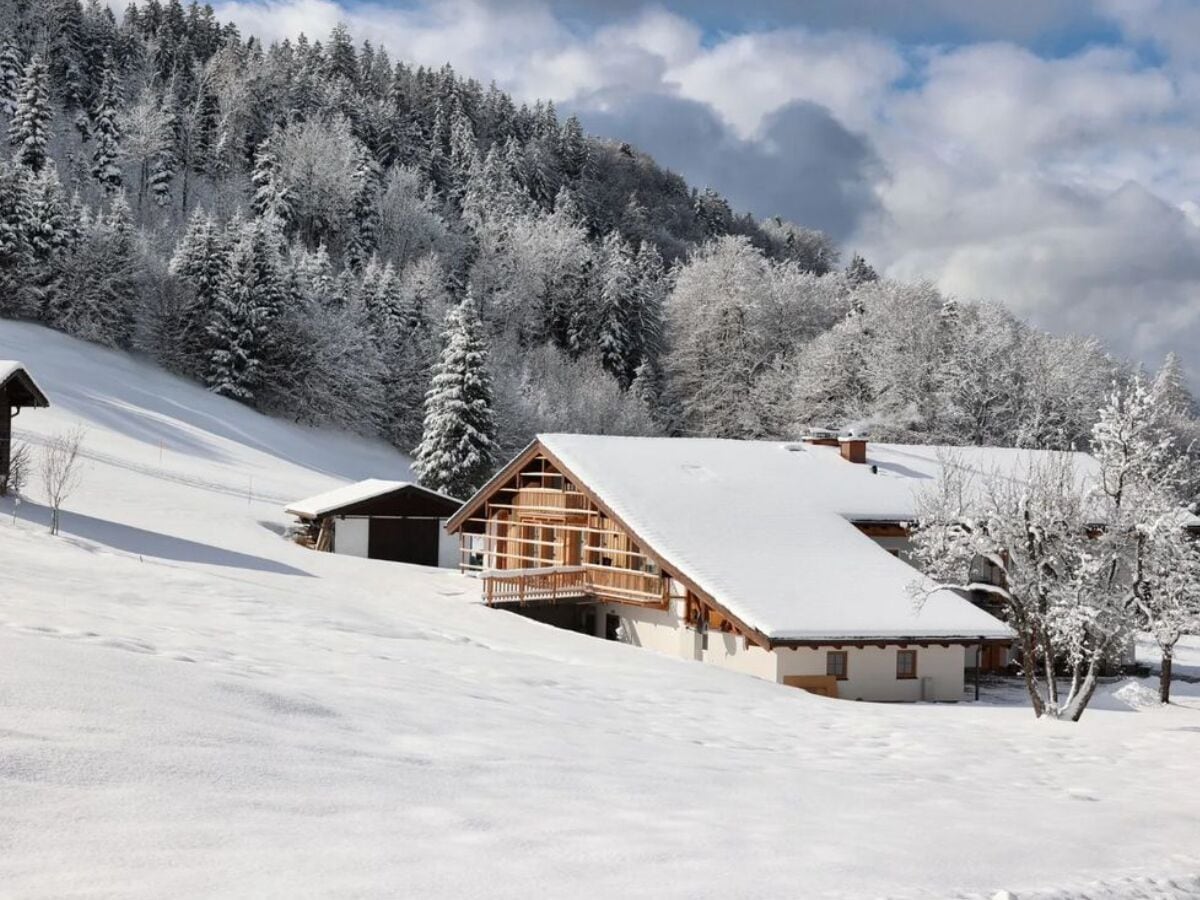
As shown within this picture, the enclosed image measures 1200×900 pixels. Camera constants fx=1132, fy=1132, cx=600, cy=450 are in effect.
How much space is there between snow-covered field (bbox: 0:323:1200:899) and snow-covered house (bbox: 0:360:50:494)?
531 inches

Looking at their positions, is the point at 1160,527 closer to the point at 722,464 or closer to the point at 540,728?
the point at 722,464

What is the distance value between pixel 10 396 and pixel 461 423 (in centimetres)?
2275

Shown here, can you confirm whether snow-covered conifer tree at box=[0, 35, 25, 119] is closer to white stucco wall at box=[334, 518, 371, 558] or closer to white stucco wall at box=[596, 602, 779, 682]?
white stucco wall at box=[334, 518, 371, 558]

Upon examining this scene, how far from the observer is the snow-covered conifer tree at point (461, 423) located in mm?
54781

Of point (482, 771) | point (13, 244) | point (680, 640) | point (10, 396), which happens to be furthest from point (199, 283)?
point (482, 771)

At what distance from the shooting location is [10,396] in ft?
117

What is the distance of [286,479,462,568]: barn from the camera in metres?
44.3

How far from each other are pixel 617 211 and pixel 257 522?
108 metres

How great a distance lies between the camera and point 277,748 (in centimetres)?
915

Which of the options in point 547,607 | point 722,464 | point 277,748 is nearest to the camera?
point 277,748

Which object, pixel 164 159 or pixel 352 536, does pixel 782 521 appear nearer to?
pixel 352 536

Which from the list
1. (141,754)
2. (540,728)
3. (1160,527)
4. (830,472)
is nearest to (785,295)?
(830,472)

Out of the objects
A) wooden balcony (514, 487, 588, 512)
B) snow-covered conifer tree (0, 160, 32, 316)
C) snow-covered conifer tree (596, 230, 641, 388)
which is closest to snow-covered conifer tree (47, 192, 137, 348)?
snow-covered conifer tree (0, 160, 32, 316)

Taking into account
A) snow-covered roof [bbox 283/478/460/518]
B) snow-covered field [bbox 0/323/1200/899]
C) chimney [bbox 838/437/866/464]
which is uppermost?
chimney [bbox 838/437/866/464]
